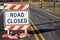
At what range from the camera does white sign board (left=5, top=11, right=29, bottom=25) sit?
41.2 ft

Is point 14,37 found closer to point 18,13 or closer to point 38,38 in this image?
point 18,13

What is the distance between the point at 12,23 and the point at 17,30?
780mm

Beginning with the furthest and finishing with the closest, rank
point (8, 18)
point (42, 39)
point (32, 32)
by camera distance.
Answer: point (32, 32) → point (42, 39) → point (8, 18)

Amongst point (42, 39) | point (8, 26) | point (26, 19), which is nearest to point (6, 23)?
point (8, 26)

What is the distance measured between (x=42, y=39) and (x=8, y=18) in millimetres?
5636

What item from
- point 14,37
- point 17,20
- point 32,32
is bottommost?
point 32,32

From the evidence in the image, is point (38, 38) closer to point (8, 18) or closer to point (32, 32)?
point (32, 32)

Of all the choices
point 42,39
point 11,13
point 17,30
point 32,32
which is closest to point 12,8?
point 11,13

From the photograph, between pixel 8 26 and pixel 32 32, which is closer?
pixel 8 26

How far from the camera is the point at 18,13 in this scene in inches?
498

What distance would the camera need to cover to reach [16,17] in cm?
1266

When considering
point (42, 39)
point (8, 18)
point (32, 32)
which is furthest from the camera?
point (32, 32)

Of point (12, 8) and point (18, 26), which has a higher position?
point (12, 8)

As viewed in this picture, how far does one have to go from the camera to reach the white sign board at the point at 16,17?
1257 cm
